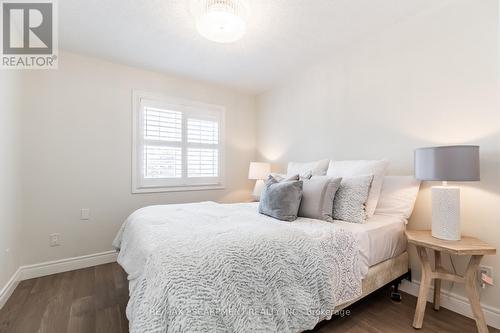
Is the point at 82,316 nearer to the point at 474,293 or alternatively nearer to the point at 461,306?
the point at 474,293

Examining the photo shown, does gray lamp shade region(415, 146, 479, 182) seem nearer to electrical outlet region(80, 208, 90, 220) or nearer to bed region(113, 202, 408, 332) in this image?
bed region(113, 202, 408, 332)

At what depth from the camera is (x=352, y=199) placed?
188cm

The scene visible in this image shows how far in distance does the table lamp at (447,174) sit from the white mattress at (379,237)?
0.85 feet

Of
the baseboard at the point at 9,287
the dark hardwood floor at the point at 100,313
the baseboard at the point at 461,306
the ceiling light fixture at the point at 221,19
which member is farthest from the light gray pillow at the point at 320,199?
the baseboard at the point at 9,287

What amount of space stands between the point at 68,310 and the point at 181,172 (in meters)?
1.94

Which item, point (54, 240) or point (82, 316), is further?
point (54, 240)

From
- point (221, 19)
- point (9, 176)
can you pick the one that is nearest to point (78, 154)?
point (9, 176)

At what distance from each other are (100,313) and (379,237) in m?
2.24

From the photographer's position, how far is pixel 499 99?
163cm

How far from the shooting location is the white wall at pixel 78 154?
2.44 meters

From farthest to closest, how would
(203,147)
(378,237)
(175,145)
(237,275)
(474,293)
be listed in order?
(203,147) < (175,145) < (378,237) < (474,293) < (237,275)

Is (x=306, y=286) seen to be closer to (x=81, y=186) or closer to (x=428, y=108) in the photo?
(x=428, y=108)

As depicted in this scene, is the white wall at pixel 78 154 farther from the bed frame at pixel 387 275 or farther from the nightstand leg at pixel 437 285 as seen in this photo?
the nightstand leg at pixel 437 285

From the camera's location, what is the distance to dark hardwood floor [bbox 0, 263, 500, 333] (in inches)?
62.8
